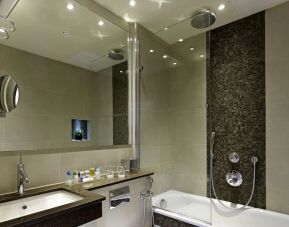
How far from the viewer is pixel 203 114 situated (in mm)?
2707

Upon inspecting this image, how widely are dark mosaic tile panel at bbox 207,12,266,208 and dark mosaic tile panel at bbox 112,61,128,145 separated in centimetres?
109

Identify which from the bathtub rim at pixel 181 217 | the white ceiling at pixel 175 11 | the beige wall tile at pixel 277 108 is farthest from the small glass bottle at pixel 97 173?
the beige wall tile at pixel 277 108

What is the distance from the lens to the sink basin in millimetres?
1267

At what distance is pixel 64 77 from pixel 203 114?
1.75 meters

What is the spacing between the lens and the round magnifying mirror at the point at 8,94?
1.49 metres

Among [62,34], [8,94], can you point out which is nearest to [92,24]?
[62,34]

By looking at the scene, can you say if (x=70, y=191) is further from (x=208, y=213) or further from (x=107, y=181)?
(x=208, y=213)

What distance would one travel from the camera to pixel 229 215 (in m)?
2.40

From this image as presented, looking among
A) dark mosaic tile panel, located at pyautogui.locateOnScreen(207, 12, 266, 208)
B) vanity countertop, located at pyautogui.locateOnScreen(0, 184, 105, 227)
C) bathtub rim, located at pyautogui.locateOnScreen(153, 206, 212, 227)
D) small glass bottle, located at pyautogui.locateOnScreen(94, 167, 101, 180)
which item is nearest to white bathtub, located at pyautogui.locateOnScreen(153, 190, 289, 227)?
bathtub rim, located at pyautogui.locateOnScreen(153, 206, 212, 227)

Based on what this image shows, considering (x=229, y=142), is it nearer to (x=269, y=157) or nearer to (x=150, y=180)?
(x=269, y=157)

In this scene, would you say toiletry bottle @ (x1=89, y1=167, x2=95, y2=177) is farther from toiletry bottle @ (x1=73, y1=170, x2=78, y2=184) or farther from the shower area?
the shower area

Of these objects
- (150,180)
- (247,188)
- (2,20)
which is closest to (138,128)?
(150,180)

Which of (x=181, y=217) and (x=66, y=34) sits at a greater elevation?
(x=66, y=34)

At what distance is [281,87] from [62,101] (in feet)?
7.38
